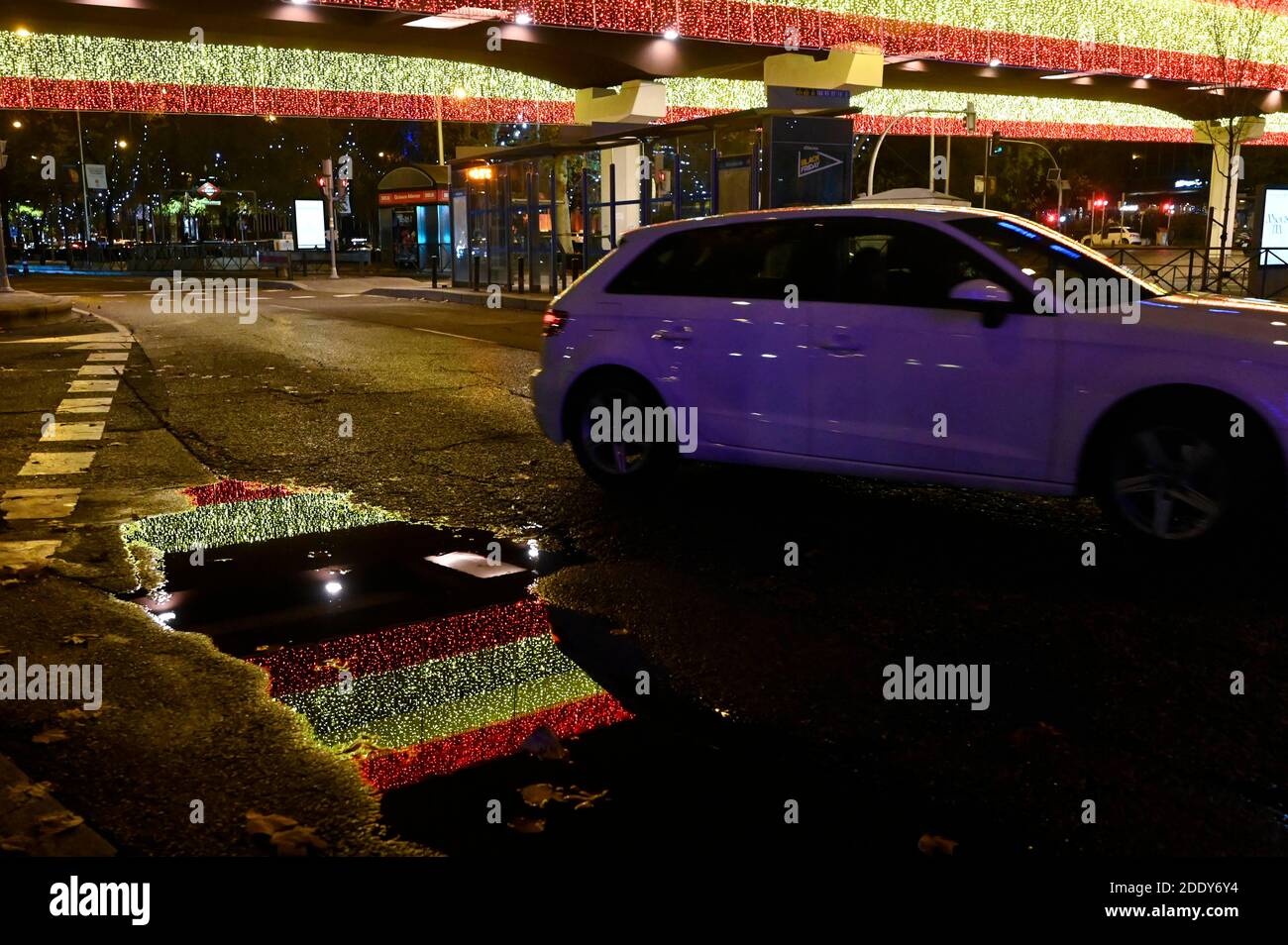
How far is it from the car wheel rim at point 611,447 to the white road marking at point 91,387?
7.07 m

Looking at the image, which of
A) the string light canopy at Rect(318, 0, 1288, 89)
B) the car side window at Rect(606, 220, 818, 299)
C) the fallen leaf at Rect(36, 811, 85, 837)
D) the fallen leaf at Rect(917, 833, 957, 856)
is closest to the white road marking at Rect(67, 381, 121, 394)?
the car side window at Rect(606, 220, 818, 299)

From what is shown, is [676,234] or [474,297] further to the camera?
[474,297]

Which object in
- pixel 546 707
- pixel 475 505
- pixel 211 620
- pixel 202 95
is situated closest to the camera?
pixel 546 707

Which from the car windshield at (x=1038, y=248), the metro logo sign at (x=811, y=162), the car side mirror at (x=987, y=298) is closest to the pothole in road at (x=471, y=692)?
the car side mirror at (x=987, y=298)

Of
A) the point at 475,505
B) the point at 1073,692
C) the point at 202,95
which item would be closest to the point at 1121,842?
the point at 1073,692

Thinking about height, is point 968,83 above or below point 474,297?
above

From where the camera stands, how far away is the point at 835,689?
4.43 meters

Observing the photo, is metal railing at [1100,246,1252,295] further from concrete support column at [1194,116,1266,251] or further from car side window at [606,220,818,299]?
car side window at [606,220,818,299]

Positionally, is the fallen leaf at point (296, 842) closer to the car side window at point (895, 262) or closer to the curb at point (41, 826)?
the curb at point (41, 826)

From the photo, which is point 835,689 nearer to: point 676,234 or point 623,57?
point 676,234

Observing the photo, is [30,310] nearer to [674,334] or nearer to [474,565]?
[674,334]

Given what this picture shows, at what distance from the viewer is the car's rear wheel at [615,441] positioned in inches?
299

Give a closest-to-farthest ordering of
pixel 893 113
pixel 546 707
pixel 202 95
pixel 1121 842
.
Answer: pixel 1121 842, pixel 546 707, pixel 202 95, pixel 893 113
